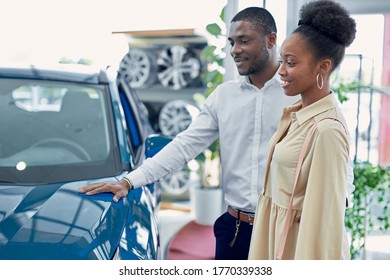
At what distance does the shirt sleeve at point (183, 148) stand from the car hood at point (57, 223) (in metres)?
0.15

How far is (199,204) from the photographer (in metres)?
4.53

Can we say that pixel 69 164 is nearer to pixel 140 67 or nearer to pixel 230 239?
pixel 230 239

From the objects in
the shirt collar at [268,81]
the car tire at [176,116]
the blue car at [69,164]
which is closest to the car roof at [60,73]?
the blue car at [69,164]

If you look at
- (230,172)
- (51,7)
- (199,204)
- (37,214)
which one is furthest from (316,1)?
(199,204)

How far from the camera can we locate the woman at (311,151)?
1282mm

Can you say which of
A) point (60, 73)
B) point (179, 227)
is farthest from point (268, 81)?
point (179, 227)

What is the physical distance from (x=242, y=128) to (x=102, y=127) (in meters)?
0.76

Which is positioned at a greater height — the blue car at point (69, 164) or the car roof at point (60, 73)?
the car roof at point (60, 73)

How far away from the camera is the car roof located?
225 centimetres

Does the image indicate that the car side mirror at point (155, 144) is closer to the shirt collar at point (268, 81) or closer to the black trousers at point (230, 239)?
the black trousers at point (230, 239)

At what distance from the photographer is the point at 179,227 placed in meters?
4.68

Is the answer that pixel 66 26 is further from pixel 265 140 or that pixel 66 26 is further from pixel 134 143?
pixel 265 140

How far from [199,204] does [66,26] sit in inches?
94.1

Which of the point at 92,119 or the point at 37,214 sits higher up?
the point at 92,119
